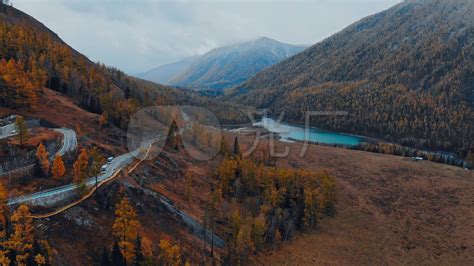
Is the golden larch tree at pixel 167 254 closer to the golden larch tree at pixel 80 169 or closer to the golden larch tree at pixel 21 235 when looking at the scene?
the golden larch tree at pixel 21 235

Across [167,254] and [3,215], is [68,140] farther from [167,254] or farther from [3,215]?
[167,254]

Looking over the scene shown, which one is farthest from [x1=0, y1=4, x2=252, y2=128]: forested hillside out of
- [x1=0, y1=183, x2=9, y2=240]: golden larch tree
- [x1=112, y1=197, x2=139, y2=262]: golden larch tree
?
[x1=112, y1=197, x2=139, y2=262]: golden larch tree

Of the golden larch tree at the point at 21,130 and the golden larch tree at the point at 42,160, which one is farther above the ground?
the golden larch tree at the point at 21,130

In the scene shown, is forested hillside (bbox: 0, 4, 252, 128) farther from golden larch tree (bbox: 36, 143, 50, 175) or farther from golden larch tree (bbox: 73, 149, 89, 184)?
golden larch tree (bbox: 73, 149, 89, 184)

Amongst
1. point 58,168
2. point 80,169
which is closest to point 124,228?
point 80,169

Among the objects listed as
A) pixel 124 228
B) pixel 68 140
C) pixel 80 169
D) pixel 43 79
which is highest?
pixel 43 79

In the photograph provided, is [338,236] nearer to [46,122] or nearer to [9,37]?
[46,122]

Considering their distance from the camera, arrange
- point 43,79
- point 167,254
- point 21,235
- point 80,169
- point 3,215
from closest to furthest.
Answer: point 21,235 < point 3,215 < point 167,254 < point 80,169 < point 43,79

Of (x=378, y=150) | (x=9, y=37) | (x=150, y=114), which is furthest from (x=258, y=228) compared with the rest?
(x=378, y=150)

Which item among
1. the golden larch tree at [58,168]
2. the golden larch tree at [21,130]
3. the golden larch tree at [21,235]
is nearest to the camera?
the golden larch tree at [21,235]

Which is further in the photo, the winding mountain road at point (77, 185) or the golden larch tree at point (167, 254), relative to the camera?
the golden larch tree at point (167, 254)

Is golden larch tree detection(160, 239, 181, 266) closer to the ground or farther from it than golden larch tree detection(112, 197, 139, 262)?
closer to the ground

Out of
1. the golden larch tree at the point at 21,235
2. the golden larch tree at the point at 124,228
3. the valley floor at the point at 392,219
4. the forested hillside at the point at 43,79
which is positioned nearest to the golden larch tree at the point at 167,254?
the golden larch tree at the point at 124,228
